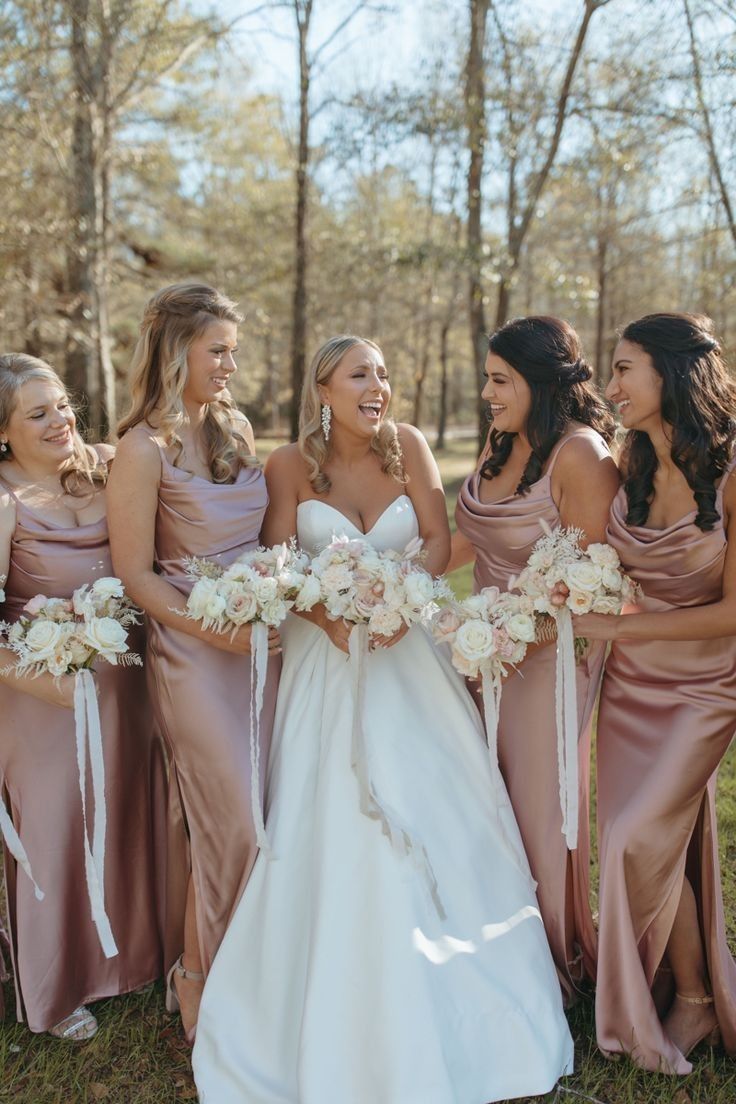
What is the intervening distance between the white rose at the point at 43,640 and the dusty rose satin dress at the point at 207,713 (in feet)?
1.60

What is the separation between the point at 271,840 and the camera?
363 cm

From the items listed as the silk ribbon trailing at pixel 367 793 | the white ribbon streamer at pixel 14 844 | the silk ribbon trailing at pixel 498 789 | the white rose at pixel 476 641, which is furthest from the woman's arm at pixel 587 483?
the white ribbon streamer at pixel 14 844

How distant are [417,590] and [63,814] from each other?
1848 mm

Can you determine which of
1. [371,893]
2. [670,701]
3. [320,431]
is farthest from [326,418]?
[371,893]

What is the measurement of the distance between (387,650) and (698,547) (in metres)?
1.36

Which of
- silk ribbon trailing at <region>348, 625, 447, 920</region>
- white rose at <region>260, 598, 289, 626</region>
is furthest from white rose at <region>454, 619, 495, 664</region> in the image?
white rose at <region>260, 598, 289, 626</region>

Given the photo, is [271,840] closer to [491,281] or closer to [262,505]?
[262,505]

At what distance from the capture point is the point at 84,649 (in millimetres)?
3418

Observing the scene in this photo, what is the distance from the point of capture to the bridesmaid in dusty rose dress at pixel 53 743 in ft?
12.4

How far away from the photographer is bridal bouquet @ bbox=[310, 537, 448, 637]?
3.44 metres

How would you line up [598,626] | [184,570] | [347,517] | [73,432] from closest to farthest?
[598,626] → [184,570] → [73,432] → [347,517]

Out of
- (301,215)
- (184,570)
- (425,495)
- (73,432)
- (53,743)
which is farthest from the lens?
(301,215)

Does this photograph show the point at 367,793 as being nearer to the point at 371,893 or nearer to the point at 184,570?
the point at 371,893

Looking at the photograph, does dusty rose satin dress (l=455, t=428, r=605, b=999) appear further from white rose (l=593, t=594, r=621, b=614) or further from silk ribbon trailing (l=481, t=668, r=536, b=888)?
white rose (l=593, t=594, r=621, b=614)
